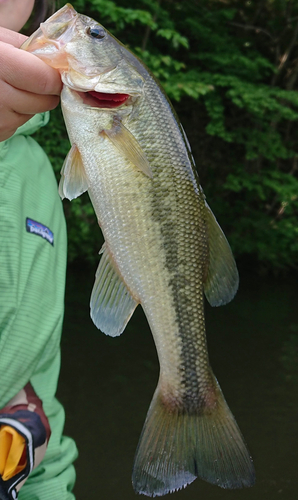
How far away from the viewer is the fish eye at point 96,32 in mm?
1277

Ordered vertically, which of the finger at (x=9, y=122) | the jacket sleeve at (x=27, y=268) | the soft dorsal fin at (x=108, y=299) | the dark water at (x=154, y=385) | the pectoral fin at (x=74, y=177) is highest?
the finger at (x=9, y=122)

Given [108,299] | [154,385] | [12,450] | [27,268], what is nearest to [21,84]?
[108,299]

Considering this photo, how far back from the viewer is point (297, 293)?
9953mm

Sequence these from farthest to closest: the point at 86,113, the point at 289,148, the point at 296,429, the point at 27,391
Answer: the point at 289,148 < the point at 296,429 < the point at 27,391 < the point at 86,113

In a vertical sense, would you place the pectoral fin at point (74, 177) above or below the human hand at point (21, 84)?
below

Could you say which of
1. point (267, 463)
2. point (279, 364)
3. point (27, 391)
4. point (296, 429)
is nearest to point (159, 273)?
point (27, 391)

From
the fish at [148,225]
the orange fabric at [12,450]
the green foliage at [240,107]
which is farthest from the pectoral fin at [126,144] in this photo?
the green foliage at [240,107]

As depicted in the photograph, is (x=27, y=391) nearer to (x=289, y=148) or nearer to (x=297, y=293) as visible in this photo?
(x=297, y=293)

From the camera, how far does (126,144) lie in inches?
47.5

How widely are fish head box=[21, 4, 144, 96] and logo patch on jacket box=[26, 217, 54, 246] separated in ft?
3.17

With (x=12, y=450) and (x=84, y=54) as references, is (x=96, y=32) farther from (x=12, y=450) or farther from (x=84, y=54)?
(x=12, y=450)

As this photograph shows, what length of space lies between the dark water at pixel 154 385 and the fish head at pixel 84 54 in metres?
4.02

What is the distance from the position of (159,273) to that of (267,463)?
426cm

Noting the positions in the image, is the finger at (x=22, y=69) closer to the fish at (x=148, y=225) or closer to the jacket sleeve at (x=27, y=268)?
the fish at (x=148, y=225)
